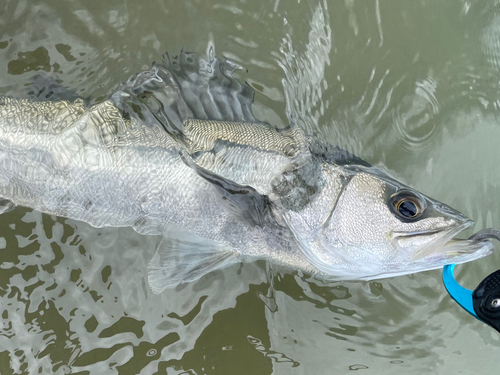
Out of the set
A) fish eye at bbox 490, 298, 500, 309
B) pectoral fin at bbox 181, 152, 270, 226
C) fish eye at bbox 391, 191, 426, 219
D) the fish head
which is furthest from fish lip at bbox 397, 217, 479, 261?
pectoral fin at bbox 181, 152, 270, 226

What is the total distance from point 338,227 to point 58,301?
193cm

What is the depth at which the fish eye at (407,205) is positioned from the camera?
→ 206 centimetres

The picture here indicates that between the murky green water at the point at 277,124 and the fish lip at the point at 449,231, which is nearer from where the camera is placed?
the fish lip at the point at 449,231

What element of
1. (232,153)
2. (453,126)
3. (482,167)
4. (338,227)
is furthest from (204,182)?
(482,167)

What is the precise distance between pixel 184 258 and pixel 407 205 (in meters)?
1.27

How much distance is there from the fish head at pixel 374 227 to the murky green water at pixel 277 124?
0.65 m

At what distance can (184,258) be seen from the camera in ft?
7.84

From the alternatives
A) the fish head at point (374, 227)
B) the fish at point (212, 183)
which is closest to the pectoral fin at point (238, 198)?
the fish at point (212, 183)

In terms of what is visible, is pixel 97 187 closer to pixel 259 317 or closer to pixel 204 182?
pixel 204 182

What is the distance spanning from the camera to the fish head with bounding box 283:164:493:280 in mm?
1996

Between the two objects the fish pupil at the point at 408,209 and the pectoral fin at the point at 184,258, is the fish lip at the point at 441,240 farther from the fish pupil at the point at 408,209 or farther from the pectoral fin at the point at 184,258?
the pectoral fin at the point at 184,258

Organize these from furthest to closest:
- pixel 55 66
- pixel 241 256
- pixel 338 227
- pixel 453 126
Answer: pixel 453 126 < pixel 55 66 < pixel 241 256 < pixel 338 227

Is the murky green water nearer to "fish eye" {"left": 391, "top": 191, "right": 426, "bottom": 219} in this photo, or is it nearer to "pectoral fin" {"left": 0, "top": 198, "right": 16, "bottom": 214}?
"pectoral fin" {"left": 0, "top": 198, "right": 16, "bottom": 214}

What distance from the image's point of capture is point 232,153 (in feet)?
7.09
